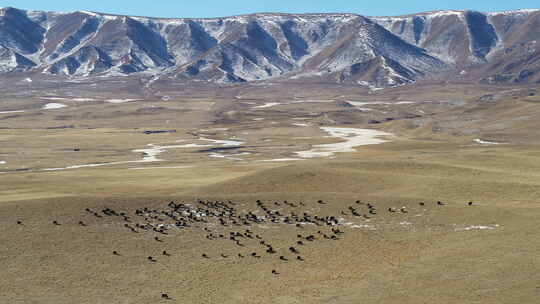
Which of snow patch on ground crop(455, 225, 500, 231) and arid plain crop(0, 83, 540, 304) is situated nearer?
arid plain crop(0, 83, 540, 304)

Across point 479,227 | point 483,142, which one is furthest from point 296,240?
point 483,142

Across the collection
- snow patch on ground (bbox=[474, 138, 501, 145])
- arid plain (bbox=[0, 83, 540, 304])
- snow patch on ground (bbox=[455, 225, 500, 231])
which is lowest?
snow patch on ground (bbox=[474, 138, 501, 145])

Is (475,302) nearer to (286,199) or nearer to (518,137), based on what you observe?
(286,199)

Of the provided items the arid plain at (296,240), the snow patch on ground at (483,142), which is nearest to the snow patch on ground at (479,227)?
the arid plain at (296,240)

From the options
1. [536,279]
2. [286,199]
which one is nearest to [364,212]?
[286,199]

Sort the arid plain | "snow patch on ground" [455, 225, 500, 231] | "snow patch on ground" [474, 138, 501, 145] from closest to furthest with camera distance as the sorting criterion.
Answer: the arid plain, "snow patch on ground" [455, 225, 500, 231], "snow patch on ground" [474, 138, 501, 145]

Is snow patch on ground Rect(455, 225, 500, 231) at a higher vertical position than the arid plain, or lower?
higher

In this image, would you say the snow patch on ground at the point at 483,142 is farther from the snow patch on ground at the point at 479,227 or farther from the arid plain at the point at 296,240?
the snow patch on ground at the point at 479,227

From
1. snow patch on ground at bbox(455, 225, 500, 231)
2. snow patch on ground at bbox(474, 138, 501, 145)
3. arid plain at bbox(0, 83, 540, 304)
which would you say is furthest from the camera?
snow patch on ground at bbox(474, 138, 501, 145)

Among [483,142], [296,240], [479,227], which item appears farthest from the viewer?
[483,142]

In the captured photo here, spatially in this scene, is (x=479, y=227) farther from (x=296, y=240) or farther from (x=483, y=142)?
(x=483, y=142)

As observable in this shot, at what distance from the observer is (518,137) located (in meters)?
181

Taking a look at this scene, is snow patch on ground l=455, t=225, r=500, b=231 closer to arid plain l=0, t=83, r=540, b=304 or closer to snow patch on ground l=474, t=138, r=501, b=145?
arid plain l=0, t=83, r=540, b=304

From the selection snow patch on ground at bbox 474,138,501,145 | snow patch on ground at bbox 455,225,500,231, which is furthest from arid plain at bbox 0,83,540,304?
snow patch on ground at bbox 474,138,501,145
